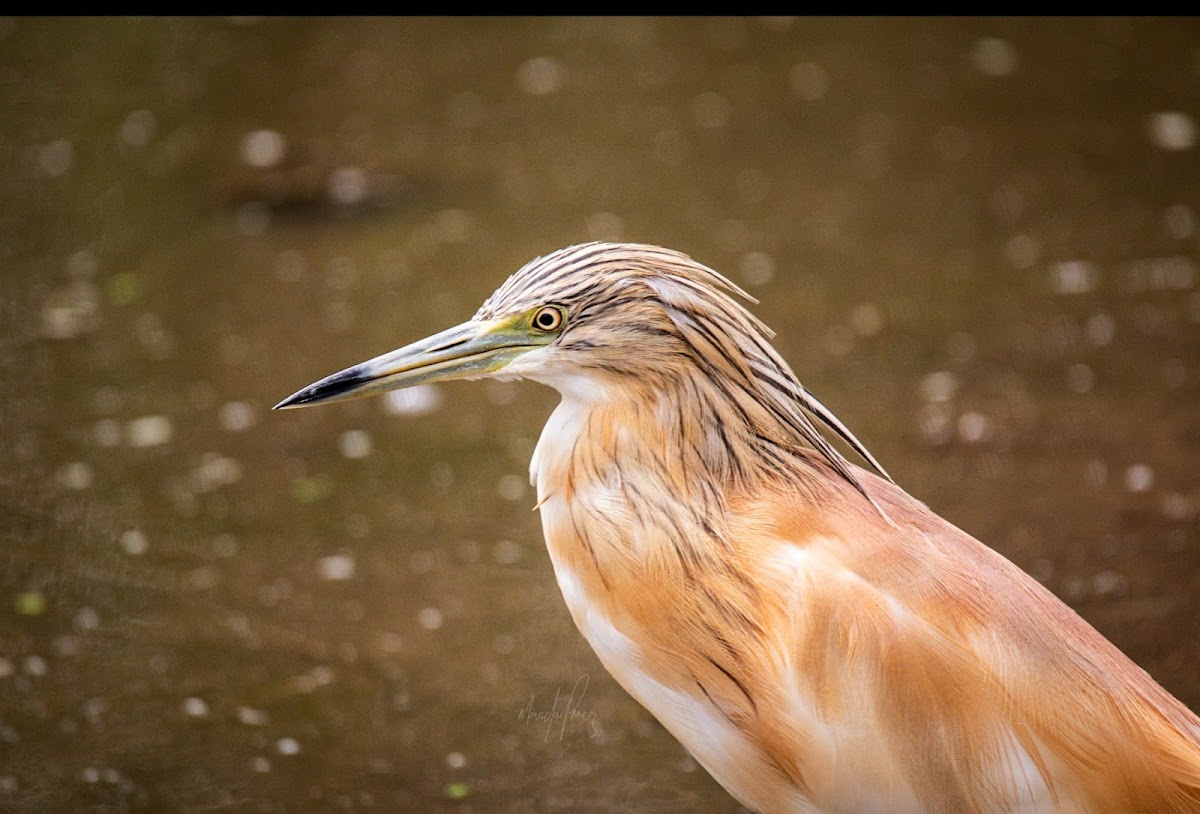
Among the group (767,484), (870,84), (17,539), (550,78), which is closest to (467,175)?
(550,78)

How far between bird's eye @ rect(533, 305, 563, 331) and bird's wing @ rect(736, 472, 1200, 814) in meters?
0.58

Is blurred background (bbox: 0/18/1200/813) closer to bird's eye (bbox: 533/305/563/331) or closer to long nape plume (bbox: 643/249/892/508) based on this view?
long nape plume (bbox: 643/249/892/508)

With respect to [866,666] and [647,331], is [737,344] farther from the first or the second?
[866,666]

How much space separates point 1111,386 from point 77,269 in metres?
4.75

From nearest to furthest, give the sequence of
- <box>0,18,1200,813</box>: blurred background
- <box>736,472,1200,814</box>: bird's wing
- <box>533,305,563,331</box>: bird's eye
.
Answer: <box>736,472,1200,814</box>: bird's wing < <box>533,305,563,331</box>: bird's eye < <box>0,18,1200,813</box>: blurred background

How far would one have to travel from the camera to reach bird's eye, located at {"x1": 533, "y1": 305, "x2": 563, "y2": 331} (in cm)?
297

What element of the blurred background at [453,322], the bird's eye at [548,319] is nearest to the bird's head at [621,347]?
the bird's eye at [548,319]

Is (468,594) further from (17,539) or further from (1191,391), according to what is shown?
(1191,391)

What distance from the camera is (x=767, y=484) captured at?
307 cm

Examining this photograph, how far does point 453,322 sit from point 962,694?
12.7 feet

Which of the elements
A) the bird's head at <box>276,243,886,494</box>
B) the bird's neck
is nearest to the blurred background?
the bird's neck

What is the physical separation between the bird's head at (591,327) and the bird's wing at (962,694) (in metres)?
0.42

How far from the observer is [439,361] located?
9.97ft

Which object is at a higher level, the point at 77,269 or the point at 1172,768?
the point at 77,269
